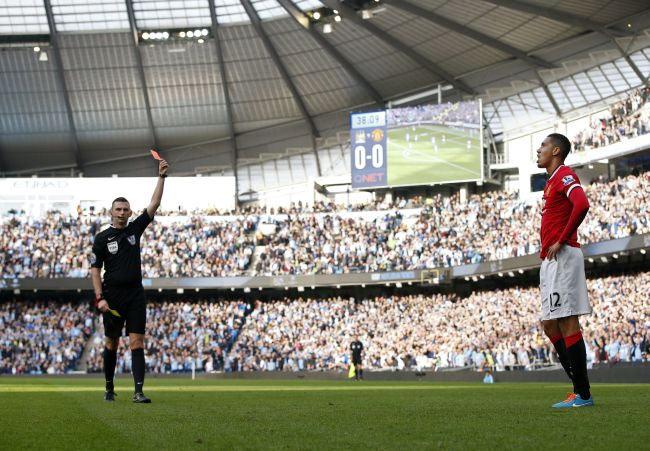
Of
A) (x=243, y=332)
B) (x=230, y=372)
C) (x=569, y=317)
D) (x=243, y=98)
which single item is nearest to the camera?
(x=569, y=317)

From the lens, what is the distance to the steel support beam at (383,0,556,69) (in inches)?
2004

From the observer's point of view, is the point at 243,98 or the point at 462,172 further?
the point at 243,98

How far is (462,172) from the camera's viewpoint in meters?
58.0

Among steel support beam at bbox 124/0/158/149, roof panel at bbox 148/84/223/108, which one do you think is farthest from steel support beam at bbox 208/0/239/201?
steel support beam at bbox 124/0/158/149

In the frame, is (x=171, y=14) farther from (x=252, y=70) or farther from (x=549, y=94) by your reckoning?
(x=549, y=94)

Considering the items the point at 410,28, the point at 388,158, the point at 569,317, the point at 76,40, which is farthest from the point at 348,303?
the point at 569,317

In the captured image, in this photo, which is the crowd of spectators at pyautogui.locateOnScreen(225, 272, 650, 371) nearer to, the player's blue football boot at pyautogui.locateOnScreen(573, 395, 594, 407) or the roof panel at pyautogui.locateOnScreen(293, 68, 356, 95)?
the roof panel at pyautogui.locateOnScreen(293, 68, 356, 95)

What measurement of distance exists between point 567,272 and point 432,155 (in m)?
49.6

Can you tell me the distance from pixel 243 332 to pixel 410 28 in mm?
20082

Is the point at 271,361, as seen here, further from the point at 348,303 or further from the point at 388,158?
the point at 388,158

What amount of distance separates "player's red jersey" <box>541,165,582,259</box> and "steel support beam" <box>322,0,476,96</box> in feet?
145

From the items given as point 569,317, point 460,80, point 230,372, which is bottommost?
point 230,372

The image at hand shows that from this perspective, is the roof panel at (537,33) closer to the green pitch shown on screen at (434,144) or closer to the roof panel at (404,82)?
the green pitch shown on screen at (434,144)

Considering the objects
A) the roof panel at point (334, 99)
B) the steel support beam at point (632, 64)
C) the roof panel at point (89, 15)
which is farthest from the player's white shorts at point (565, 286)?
the roof panel at point (334, 99)
